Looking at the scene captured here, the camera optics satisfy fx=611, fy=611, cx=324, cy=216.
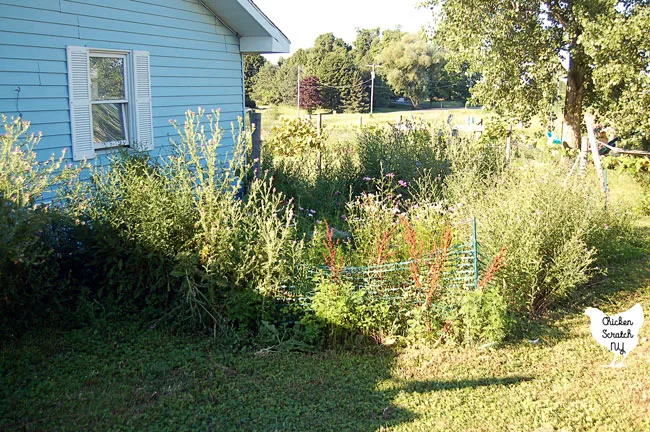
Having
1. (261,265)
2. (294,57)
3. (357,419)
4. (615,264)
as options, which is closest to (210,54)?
(261,265)

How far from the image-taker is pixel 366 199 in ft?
23.4

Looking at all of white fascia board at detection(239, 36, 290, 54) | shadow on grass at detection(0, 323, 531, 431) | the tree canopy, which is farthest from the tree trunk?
the tree canopy

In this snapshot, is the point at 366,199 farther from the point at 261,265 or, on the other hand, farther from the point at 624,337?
the point at 624,337

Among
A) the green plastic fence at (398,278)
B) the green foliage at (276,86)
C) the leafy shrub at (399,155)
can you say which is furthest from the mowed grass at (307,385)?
the green foliage at (276,86)

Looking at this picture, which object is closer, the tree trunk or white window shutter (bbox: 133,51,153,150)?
white window shutter (bbox: 133,51,153,150)

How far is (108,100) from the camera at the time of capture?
774cm

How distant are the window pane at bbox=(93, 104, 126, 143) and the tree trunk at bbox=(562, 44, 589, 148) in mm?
9232

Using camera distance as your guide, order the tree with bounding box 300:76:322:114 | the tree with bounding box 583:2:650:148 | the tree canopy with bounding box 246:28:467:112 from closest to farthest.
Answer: the tree with bounding box 583:2:650:148
the tree with bounding box 300:76:322:114
the tree canopy with bounding box 246:28:467:112

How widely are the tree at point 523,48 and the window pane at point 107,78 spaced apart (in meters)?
7.12

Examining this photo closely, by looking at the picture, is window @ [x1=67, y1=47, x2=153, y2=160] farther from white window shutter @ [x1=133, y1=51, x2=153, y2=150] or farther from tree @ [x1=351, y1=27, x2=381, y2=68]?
tree @ [x1=351, y1=27, x2=381, y2=68]

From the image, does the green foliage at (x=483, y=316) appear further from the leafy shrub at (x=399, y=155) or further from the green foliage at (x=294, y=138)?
the green foliage at (x=294, y=138)

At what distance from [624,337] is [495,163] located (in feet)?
18.8

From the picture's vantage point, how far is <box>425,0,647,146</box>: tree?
11969 millimetres

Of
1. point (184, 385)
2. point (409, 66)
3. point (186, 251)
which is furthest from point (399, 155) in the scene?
point (409, 66)
